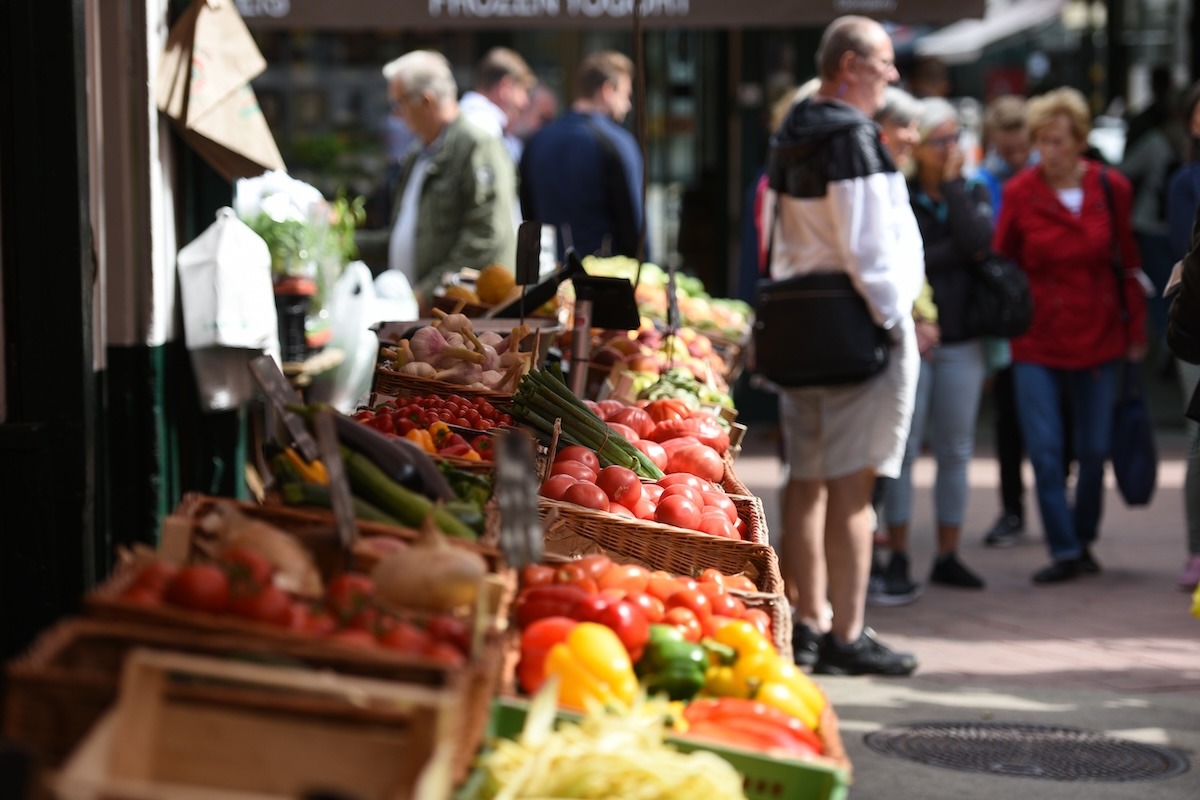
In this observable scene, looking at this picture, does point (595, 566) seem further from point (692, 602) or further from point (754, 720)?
point (754, 720)

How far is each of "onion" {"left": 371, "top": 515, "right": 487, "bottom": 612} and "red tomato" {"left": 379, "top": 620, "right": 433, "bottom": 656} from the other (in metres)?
0.20

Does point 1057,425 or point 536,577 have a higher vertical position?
point 536,577

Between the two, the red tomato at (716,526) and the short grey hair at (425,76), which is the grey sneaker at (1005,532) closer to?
the short grey hair at (425,76)

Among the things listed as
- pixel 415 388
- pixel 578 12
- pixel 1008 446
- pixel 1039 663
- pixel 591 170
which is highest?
pixel 578 12

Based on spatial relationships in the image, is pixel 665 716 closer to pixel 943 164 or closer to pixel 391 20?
pixel 943 164

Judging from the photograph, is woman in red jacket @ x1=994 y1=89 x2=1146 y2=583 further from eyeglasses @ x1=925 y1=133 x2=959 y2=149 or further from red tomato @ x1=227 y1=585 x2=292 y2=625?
red tomato @ x1=227 y1=585 x2=292 y2=625

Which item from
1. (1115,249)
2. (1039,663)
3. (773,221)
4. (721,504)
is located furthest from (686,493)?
(1115,249)

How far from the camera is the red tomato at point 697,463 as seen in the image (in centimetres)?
459

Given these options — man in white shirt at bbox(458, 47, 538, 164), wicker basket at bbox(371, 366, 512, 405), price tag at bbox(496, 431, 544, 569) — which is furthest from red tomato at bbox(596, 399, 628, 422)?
man in white shirt at bbox(458, 47, 538, 164)

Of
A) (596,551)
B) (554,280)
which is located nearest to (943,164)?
(554,280)

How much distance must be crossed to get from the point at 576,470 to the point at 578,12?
482 cm

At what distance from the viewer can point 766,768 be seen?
101 inches

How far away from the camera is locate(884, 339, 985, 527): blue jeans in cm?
758

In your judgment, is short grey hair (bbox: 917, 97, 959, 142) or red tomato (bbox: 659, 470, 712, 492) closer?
red tomato (bbox: 659, 470, 712, 492)
